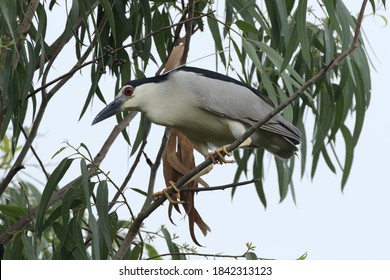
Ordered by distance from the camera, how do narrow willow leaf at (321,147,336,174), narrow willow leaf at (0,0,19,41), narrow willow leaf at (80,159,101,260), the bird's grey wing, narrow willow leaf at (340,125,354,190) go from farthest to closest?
narrow willow leaf at (321,147,336,174) → narrow willow leaf at (340,125,354,190) → the bird's grey wing → narrow willow leaf at (80,159,101,260) → narrow willow leaf at (0,0,19,41)

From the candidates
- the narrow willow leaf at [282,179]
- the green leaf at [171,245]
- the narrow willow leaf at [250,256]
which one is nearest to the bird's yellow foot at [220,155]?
the green leaf at [171,245]

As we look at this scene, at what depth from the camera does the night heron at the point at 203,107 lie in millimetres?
2619

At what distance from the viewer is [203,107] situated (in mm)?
2660

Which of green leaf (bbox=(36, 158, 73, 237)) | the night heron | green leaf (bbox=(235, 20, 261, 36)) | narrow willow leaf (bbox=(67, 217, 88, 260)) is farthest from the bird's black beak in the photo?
green leaf (bbox=(235, 20, 261, 36))

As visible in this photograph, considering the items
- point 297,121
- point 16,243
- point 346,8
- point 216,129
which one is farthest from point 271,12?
point 16,243

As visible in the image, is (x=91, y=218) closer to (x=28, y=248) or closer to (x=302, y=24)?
(x=28, y=248)

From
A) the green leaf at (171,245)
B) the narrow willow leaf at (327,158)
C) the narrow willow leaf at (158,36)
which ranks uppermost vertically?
the narrow willow leaf at (158,36)

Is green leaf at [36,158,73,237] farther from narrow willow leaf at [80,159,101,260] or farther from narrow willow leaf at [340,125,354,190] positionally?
narrow willow leaf at [340,125,354,190]

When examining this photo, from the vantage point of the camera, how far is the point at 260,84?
2939mm

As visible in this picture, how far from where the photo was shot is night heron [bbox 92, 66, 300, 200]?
262 cm

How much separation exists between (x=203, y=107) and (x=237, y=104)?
11 cm

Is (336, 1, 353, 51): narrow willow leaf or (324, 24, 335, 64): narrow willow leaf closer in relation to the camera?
(336, 1, 353, 51): narrow willow leaf

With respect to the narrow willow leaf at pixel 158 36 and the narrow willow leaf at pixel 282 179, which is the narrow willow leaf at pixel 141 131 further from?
the narrow willow leaf at pixel 282 179

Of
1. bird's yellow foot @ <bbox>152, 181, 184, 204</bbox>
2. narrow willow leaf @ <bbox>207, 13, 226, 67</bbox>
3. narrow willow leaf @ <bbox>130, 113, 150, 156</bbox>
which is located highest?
narrow willow leaf @ <bbox>207, 13, 226, 67</bbox>
